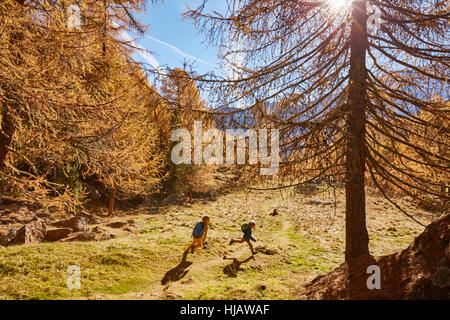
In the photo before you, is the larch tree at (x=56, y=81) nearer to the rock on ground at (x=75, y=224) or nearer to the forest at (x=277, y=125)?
the forest at (x=277, y=125)

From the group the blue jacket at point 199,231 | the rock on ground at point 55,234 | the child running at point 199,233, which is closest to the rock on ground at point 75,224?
the rock on ground at point 55,234

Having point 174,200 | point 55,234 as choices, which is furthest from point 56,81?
point 174,200

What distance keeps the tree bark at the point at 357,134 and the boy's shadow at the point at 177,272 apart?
3749 mm

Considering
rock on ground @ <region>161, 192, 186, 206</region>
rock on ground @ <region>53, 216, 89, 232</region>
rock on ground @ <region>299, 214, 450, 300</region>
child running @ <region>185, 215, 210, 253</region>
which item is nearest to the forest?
rock on ground @ <region>299, 214, 450, 300</region>

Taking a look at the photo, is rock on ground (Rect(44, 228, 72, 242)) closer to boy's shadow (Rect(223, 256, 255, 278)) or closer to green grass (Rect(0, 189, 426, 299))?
green grass (Rect(0, 189, 426, 299))

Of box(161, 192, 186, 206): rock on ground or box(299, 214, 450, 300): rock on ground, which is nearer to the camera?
box(299, 214, 450, 300): rock on ground

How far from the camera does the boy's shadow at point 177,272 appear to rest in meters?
5.26

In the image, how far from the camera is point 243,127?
397 centimetres

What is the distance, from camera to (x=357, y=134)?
3762 mm

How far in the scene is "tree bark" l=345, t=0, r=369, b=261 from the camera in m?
3.65

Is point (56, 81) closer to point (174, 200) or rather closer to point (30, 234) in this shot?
point (30, 234)

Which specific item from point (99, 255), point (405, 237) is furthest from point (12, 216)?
point (405, 237)

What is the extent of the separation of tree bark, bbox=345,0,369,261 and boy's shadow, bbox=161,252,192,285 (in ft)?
12.3

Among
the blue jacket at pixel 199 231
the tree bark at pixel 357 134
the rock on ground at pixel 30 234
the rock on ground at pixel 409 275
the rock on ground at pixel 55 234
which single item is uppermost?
the tree bark at pixel 357 134
